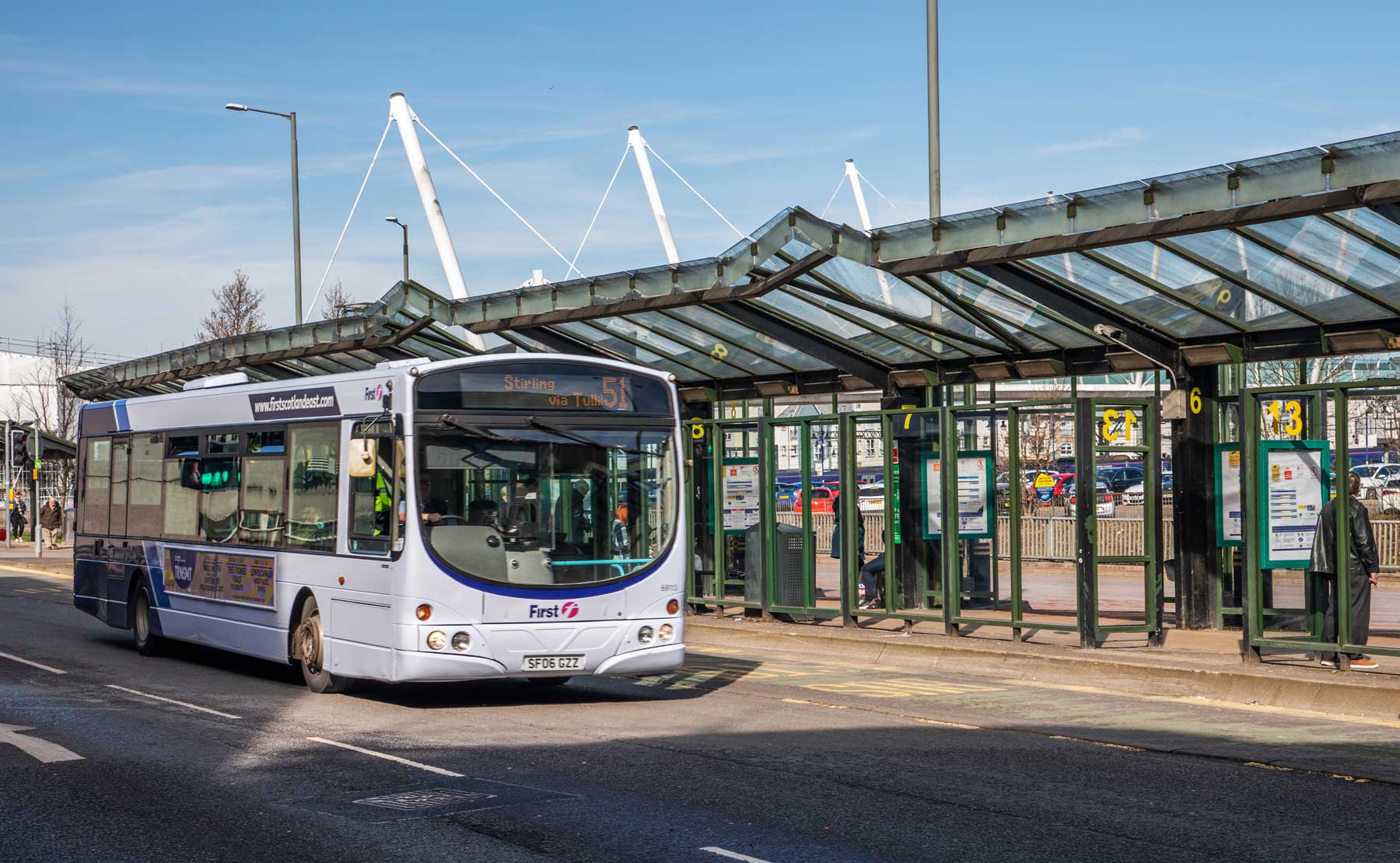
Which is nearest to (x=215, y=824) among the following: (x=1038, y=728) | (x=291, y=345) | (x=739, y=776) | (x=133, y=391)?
(x=739, y=776)

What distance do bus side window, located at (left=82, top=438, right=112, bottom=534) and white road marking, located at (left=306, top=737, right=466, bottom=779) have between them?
893 cm

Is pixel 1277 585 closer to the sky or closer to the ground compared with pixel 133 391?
closer to the ground

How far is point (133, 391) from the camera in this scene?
31.5 metres

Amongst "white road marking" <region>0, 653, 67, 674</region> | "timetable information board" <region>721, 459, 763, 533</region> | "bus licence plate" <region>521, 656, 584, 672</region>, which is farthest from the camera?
"timetable information board" <region>721, 459, 763, 533</region>

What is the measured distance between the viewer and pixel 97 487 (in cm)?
1864

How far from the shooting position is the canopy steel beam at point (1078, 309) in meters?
15.0

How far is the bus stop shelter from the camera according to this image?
12977 millimetres

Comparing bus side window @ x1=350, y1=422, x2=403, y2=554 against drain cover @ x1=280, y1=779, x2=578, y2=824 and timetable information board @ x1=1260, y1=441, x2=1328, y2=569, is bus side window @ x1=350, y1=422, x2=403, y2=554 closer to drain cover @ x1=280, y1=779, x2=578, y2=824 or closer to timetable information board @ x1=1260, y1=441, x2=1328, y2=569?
drain cover @ x1=280, y1=779, x2=578, y2=824

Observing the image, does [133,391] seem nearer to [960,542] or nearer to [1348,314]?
[960,542]

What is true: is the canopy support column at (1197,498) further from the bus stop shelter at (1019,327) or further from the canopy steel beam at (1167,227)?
the canopy steel beam at (1167,227)

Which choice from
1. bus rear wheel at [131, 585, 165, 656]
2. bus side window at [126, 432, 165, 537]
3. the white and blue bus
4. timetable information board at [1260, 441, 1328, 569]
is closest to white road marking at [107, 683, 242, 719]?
the white and blue bus

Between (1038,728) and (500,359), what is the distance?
499 centimetres

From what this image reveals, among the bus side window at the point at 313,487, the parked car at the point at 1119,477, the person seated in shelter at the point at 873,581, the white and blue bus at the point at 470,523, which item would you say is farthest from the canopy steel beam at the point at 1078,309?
the bus side window at the point at 313,487

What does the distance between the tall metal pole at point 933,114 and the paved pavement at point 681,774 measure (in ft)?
21.0
